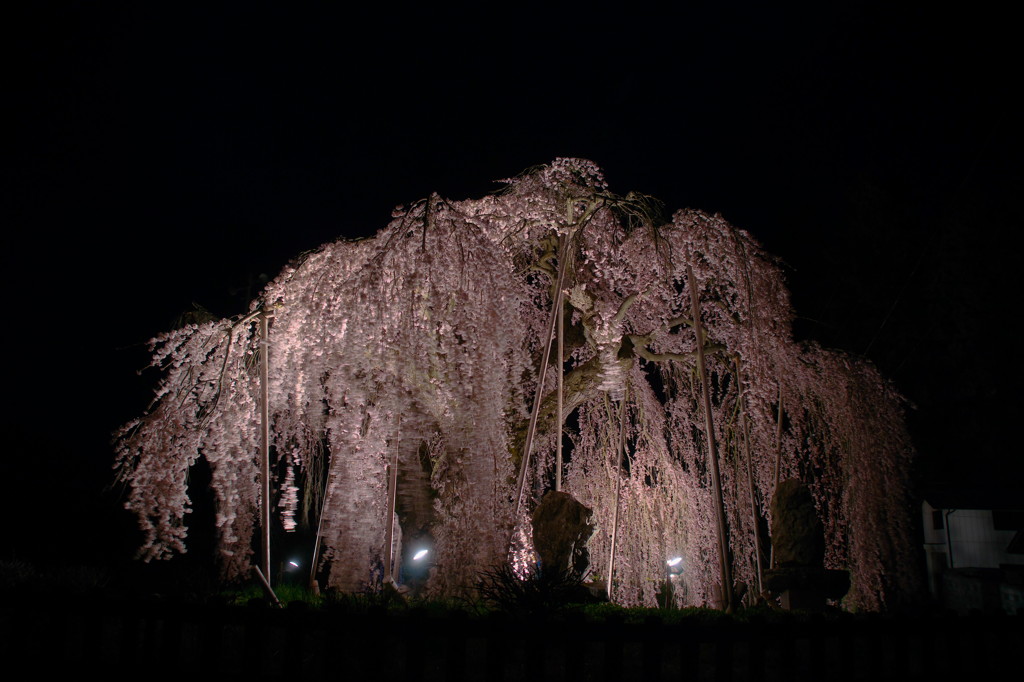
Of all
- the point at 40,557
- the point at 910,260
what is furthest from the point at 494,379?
the point at 910,260

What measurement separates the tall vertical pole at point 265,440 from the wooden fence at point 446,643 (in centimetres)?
193

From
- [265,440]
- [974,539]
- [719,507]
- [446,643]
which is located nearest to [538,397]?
[719,507]

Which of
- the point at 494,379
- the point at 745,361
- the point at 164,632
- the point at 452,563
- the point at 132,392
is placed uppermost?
the point at 132,392

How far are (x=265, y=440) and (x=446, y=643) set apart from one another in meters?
3.30

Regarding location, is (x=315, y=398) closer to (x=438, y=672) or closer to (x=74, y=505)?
(x=438, y=672)

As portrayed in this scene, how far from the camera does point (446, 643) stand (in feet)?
11.3

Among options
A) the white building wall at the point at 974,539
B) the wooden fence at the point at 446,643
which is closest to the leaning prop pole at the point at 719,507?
the wooden fence at the point at 446,643

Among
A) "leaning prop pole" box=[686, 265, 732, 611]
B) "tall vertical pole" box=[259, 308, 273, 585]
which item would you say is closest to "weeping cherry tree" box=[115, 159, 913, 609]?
"leaning prop pole" box=[686, 265, 732, 611]

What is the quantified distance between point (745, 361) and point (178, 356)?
5.89 m

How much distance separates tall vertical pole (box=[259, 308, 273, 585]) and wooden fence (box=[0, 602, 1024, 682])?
1.93 m

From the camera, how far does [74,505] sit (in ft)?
35.9

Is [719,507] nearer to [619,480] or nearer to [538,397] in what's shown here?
[538,397]

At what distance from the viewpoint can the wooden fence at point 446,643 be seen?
134 inches

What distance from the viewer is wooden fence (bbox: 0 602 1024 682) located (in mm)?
3402
